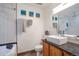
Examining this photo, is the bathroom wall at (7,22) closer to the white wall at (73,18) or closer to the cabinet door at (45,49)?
the cabinet door at (45,49)

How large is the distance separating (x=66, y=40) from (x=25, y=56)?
0.78 meters

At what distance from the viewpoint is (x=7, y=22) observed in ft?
3.99

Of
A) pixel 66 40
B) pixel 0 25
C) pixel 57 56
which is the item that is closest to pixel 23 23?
pixel 0 25

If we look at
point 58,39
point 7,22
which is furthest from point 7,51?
point 58,39

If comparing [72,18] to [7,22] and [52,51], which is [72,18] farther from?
[7,22]

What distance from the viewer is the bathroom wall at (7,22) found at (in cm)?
120

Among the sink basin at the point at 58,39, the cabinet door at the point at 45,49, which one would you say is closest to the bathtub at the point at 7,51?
the cabinet door at the point at 45,49

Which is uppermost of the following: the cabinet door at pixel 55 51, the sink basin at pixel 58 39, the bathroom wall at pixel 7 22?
the bathroom wall at pixel 7 22

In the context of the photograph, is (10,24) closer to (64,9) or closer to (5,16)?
(5,16)

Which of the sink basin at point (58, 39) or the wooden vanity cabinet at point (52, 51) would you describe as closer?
the wooden vanity cabinet at point (52, 51)

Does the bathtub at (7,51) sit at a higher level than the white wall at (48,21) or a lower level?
lower

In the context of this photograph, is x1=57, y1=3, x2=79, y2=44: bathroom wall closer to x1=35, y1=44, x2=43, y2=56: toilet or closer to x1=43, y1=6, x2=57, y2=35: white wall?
x1=43, y1=6, x2=57, y2=35: white wall

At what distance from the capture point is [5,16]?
1.21 metres

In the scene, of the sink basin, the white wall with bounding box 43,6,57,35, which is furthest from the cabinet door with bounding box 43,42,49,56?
the white wall with bounding box 43,6,57,35
